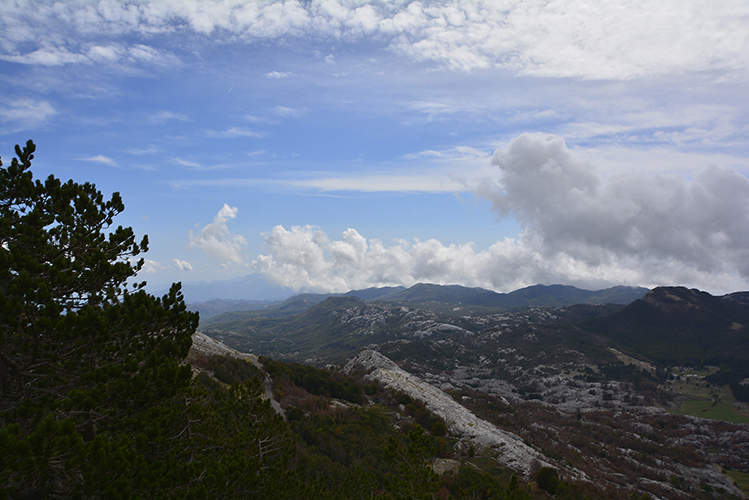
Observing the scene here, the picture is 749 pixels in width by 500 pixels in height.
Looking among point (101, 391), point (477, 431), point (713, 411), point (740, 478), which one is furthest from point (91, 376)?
point (713, 411)

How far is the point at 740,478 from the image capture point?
101875mm

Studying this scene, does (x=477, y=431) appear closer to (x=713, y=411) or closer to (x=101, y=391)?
(x=101, y=391)

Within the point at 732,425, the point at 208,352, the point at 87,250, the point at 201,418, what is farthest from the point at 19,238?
the point at 732,425

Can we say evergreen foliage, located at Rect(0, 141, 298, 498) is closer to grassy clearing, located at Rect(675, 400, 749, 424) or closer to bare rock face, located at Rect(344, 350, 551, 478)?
bare rock face, located at Rect(344, 350, 551, 478)

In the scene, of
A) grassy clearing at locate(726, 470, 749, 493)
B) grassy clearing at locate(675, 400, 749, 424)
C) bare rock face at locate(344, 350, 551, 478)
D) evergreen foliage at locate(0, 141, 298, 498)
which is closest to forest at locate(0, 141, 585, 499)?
evergreen foliage at locate(0, 141, 298, 498)

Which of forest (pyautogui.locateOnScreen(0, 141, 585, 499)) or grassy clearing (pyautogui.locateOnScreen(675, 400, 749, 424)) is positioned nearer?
forest (pyautogui.locateOnScreen(0, 141, 585, 499))

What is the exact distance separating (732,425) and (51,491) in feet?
695

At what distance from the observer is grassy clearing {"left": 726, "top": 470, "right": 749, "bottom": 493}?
313 feet

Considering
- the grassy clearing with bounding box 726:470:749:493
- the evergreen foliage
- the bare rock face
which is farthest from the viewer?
the grassy clearing with bounding box 726:470:749:493

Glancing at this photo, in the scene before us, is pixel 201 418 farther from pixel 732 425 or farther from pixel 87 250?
pixel 732 425

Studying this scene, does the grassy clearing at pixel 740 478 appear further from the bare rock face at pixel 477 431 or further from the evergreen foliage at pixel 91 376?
the evergreen foliage at pixel 91 376

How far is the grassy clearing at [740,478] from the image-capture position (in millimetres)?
95450

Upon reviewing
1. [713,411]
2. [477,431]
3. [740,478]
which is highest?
[477,431]

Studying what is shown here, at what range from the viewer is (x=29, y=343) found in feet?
40.0
